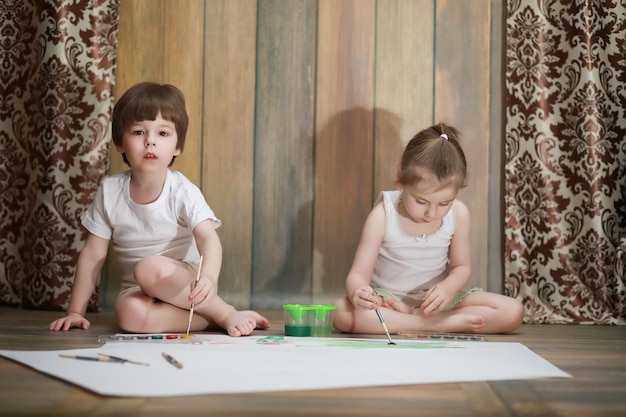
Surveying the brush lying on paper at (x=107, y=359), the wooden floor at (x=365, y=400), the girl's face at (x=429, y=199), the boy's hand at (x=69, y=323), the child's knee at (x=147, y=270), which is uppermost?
the girl's face at (x=429, y=199)

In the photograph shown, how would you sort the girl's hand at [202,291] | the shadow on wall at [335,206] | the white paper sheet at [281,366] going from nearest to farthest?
the white paper sheet at [281,366], the girl's hand at [202,291], the shadow on wall at [335,206]

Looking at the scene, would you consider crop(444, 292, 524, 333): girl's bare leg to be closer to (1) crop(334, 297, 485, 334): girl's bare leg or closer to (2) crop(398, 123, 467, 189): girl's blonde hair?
(1) crop(334, 297, 485, 334): girl's bare leg

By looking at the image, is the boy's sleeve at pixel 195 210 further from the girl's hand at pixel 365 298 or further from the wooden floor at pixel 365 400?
the wooden floor at pixel 365 400

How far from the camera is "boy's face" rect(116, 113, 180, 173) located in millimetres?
1937

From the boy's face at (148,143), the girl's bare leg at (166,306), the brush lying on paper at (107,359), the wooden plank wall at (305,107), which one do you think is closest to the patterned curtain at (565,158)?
the wooden plank wall at (305,107)

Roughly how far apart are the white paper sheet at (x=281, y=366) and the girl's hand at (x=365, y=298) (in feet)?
0.56

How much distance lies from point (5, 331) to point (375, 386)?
106 cm

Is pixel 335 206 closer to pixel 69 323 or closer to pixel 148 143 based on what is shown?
pixel 148 143

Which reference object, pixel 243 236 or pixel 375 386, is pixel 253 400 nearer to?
pixel 375 386

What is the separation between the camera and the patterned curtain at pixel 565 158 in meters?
2.35

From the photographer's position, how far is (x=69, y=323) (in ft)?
6.16

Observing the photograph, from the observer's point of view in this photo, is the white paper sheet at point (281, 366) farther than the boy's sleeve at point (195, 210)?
No

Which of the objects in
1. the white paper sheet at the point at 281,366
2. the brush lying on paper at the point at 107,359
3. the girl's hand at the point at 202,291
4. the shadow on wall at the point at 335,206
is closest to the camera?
the white paper sheet at the point at 281,366

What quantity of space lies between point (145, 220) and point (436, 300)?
762 mm
